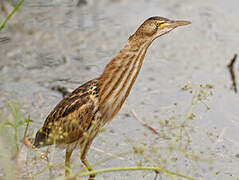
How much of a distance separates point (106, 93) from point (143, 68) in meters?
1.69

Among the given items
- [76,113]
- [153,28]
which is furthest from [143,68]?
[153,28]

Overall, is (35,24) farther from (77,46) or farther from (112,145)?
(112,145)

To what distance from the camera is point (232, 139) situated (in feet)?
11.9

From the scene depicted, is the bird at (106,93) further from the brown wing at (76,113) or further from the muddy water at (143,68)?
the muddy water at (143,68)

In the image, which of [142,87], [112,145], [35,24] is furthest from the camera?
[35,24]

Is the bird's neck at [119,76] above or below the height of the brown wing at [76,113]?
above

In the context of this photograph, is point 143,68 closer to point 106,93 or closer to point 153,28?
point 106,93

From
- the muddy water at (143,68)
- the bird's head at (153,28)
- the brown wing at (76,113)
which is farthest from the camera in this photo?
the muddy water at (143,68)

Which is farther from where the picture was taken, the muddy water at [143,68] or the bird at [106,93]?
the muddy water at [143,68]

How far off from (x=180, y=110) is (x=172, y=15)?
163 centimetres

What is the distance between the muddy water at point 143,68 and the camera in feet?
11.6

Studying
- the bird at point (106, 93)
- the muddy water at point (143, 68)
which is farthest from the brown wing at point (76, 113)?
the muddy water at point (143, 68)

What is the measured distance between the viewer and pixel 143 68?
4.54 meters

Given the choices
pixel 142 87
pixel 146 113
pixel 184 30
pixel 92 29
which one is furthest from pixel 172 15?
pixel 146 113
